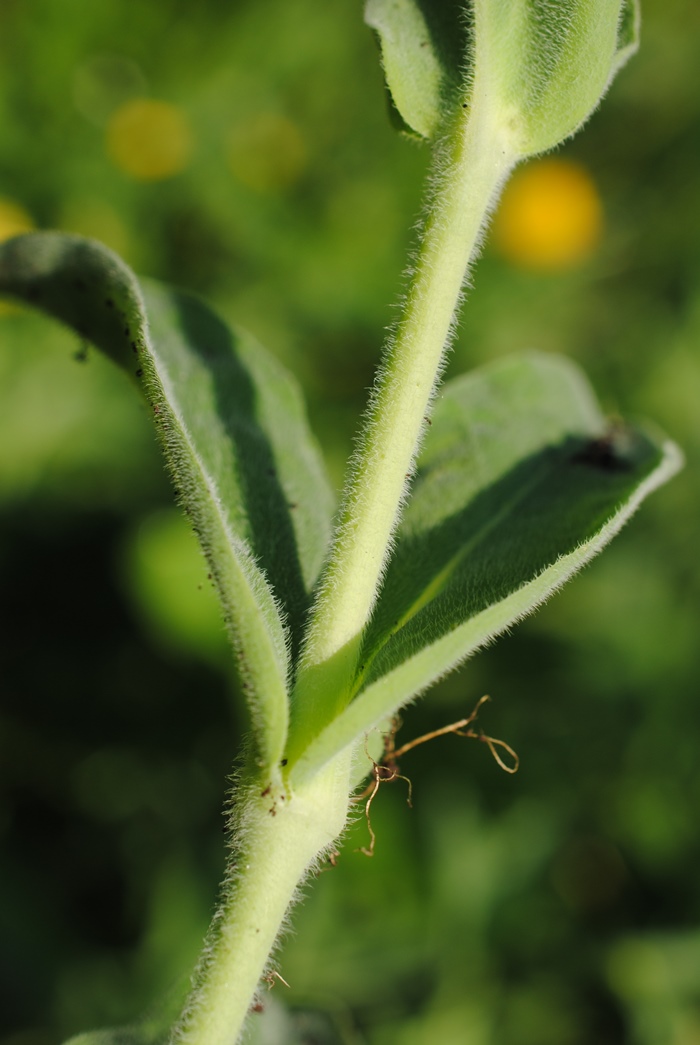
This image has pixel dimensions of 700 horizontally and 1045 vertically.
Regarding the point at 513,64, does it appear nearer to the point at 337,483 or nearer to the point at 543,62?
the point at 543,62

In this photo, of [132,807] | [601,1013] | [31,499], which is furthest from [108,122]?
[601,1013]

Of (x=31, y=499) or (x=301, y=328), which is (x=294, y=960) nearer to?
(x=31, y=499)

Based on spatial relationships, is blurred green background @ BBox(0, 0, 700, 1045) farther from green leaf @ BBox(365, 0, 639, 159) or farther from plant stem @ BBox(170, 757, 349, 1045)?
green leaf @ BBox(365, 0, 639, 159)

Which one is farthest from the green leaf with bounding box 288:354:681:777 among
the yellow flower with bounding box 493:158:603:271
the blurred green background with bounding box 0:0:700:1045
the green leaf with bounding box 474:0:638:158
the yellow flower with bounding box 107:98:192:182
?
the yellow flower with bounding box 107:98:192:182

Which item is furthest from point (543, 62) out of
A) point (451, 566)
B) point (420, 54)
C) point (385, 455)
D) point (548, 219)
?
point (548, 219)

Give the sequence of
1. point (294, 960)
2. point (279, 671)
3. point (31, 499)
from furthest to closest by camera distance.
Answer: point (31, 499)
point (294, 960)
point (279, 671)
